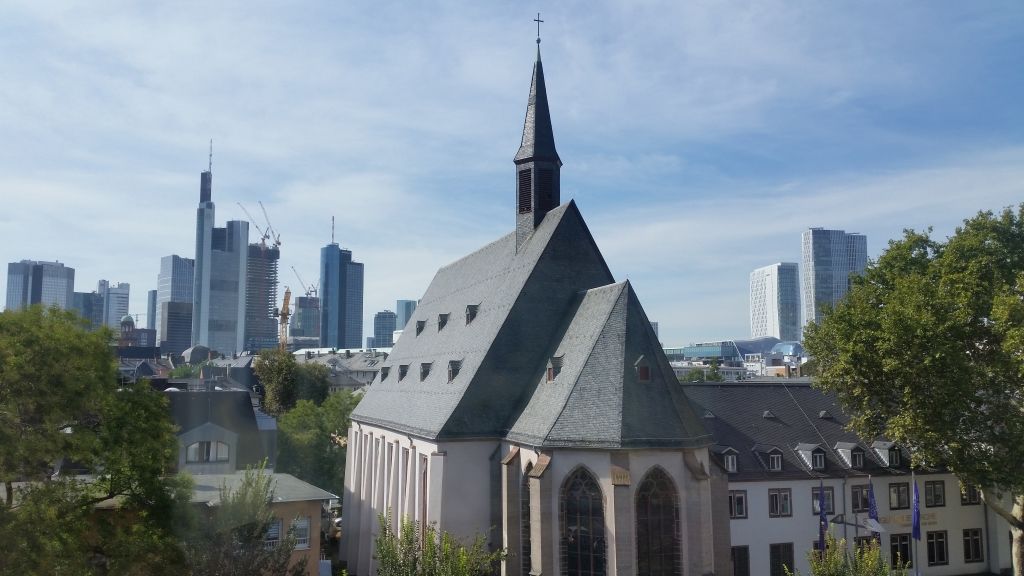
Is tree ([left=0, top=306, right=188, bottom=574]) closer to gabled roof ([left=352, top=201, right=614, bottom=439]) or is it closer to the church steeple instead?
gabled roof ([left=352, top=201, right=614, bottom=439])

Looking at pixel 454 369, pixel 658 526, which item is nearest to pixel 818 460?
pixel 658 526

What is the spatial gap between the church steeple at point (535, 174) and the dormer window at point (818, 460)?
1923cm

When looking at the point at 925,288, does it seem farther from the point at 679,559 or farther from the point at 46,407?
the point at 46,407

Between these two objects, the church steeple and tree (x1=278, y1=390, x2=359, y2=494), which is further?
tree (x1=278, y1=390, x2=359, y2=494)

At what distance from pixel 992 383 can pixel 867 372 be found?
5159 mm

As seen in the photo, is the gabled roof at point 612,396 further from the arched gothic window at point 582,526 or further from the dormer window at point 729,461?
the dormer window at point 729,461

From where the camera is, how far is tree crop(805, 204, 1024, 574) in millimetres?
36281

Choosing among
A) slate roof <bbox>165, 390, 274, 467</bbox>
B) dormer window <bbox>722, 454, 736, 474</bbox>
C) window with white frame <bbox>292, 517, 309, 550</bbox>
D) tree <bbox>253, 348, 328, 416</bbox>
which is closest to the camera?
window with white frame <bbox>292, 517, 309, 550</bbox>

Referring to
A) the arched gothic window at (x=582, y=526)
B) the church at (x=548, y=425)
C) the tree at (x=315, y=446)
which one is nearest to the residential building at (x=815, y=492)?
the church at (x=548, y=425)

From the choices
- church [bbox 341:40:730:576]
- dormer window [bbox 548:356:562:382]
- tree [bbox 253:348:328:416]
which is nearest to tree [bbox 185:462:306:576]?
church [bbox 341:40:730:576]

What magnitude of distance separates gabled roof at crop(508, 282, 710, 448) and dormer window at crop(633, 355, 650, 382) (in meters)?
0.13

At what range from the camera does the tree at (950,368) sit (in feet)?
119

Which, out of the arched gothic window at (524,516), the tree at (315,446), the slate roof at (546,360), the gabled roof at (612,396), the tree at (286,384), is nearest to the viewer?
the gabled roof at (612,396)

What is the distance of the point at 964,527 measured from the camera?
46.2 m
